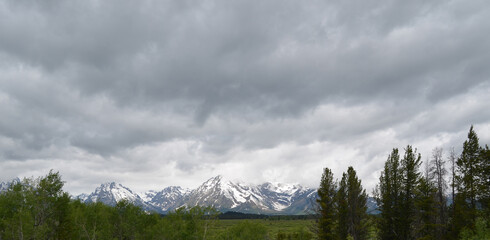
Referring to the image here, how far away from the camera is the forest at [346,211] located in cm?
5270

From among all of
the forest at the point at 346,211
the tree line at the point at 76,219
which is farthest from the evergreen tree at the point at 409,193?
the tree line at the point at 76,219

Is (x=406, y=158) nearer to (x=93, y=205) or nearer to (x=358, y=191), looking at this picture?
(x=358, y=191)

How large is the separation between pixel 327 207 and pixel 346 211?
257 inches

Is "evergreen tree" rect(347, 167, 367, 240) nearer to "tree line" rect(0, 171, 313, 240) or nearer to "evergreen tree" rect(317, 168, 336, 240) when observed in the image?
"evergreen tree" rect(317, 168, 336, 240)

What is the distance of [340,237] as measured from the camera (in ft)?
211

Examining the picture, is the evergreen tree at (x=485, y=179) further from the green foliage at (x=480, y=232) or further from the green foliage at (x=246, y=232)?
the green foliage at (x=246, y=232)

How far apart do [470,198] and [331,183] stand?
79.3 ft

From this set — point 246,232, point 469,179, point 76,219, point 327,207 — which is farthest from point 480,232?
point 76,219

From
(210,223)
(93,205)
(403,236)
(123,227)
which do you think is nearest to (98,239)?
(123,227)

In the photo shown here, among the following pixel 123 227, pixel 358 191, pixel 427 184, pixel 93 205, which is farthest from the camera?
pixel 93 205

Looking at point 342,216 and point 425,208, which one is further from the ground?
point 425,208

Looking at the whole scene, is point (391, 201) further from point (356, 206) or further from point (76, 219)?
point (76, 219)

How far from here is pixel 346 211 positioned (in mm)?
65625

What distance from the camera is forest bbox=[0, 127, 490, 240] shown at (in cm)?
5270
